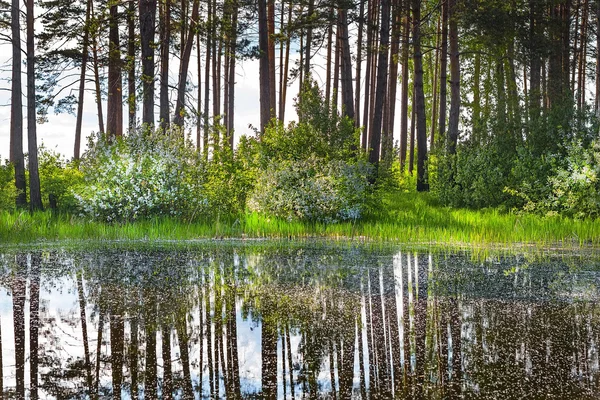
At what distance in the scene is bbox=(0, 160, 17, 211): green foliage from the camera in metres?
20.3

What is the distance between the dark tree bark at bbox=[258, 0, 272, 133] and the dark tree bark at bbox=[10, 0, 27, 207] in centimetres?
698

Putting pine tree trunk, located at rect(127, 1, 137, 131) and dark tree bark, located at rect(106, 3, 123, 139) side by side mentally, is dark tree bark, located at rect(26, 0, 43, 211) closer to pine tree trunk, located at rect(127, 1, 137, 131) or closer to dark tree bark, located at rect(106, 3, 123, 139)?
pine tree trunk, located at rect(127, 1, 137, 131)

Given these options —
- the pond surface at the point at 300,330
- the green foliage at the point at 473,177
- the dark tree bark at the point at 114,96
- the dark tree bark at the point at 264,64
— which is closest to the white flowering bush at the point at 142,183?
the dark tree bark at the point at 264,64

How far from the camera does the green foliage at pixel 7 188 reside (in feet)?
66.6

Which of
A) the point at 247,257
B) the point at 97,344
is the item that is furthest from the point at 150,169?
the point at 97,344

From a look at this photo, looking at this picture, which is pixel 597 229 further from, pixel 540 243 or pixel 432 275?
pixel 432 275

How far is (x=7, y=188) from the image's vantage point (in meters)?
21.3

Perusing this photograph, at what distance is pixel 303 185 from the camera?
14.9 meters

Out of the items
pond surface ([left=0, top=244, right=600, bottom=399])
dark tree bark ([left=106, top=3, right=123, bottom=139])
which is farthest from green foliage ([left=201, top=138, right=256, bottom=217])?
dark tree bark ([left=106, top=3, right=123, bottom=139])

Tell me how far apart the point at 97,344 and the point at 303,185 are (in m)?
10.4

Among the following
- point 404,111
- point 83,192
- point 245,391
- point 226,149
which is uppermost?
point 404,111

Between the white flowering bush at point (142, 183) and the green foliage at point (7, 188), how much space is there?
5.35m

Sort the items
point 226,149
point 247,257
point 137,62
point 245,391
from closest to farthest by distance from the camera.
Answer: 1. point 245,391
2. point 247,257
3. point 226,149
4. point 137,62

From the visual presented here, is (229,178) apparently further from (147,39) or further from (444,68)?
(444,68)
